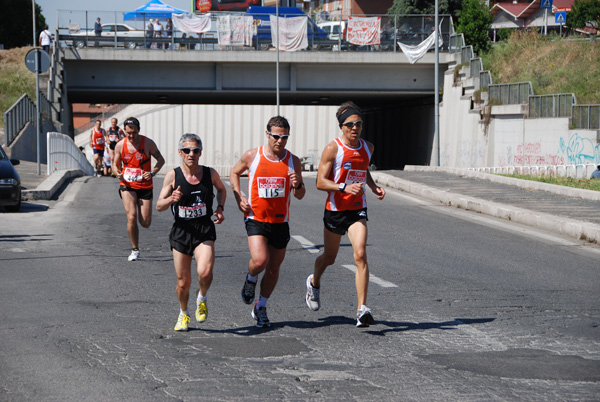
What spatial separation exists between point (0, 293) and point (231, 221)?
318 inches

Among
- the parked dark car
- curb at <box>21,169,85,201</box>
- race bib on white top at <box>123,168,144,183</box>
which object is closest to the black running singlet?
Result: race bib on white top at <box>123,168,144,183</box>

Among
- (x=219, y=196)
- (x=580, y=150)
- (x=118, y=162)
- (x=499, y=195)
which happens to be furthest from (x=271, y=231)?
(x=580, y=150)

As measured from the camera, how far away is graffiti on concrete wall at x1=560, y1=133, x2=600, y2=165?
3012 centimetres

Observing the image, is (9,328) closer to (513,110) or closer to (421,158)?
(513,110)

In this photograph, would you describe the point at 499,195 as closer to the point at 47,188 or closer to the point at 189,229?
the point at 47,188

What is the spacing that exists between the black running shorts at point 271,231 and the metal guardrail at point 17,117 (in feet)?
84.8

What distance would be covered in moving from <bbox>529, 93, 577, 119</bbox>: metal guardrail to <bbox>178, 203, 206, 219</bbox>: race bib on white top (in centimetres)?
2633

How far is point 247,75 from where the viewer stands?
44.6 meters

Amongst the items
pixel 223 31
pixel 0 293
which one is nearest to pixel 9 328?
pixel 0 293

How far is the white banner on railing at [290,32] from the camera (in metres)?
42.3

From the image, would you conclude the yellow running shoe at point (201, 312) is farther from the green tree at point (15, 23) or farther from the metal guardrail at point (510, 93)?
the green tree at point (15, 23)

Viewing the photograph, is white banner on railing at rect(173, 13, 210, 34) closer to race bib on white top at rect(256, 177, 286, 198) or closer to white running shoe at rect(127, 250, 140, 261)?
white running shoe at rect(127, 250, 140, 261)

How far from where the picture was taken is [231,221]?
17.0 meters

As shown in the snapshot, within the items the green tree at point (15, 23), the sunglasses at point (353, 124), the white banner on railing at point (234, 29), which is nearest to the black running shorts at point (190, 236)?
the sunglasses at point (353, 124)
